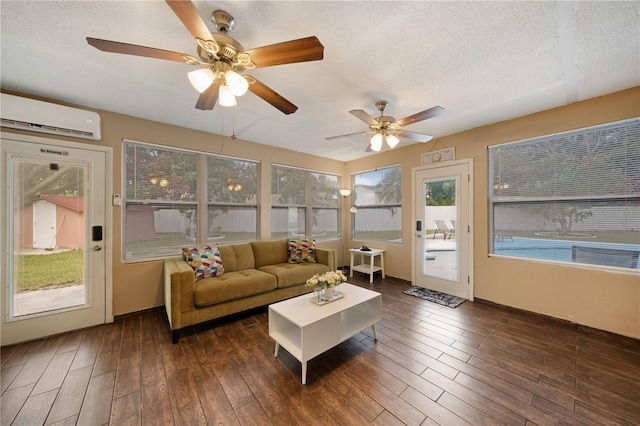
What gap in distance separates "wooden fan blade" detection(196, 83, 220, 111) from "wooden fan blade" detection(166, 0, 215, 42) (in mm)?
468

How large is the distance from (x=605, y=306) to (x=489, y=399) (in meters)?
2.06

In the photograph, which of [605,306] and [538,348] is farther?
[605,306]

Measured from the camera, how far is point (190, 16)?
1.14 m

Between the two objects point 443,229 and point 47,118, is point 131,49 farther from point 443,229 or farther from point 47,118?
point 443,229

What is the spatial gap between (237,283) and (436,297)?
9.73 ft

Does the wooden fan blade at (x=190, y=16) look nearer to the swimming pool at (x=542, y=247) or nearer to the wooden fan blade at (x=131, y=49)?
the wooden fan blade at (x=131, y=49)

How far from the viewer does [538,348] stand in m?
2.24

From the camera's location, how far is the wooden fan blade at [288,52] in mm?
1267

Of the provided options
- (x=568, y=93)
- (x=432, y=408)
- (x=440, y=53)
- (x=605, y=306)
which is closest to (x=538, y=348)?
(x=605, y=306)

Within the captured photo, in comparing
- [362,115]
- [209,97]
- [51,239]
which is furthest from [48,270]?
[362,115]

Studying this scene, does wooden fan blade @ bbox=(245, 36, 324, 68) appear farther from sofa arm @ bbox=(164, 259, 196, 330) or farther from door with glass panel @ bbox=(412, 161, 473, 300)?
door with glass panel @ bbox=(412, 161, 473, 300)

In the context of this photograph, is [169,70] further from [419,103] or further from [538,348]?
[538,348]

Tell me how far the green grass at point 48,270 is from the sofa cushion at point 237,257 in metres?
1.56

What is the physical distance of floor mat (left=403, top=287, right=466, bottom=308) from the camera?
10.9ft
